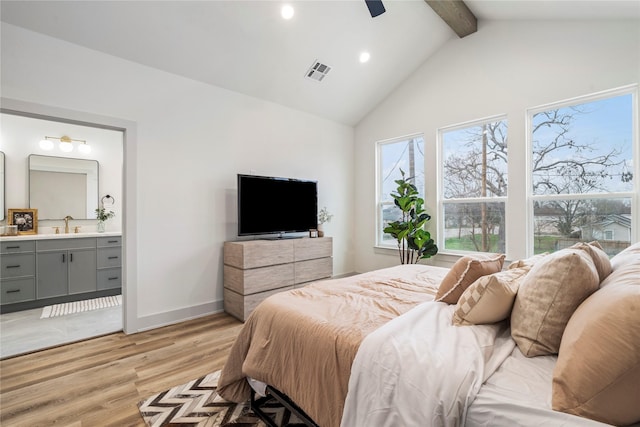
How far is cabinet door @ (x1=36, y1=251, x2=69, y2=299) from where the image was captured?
3.62m

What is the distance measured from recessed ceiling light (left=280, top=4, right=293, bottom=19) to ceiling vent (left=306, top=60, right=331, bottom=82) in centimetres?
72

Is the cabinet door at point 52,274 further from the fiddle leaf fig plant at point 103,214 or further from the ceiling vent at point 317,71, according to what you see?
the ceiling vent at point 317,71

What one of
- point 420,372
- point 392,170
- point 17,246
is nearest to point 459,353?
point 420,372

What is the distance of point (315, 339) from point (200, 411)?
3.33 ft

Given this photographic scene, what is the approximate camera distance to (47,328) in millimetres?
3010

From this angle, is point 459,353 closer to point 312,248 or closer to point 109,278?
point 312,248

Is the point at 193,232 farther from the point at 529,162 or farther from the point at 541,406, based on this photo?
the point at 529,162

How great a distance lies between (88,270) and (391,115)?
4854 mm

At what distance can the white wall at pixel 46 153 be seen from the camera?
12.8 feet

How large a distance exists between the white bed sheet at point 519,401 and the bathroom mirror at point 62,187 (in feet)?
17.8

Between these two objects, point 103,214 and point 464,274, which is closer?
point 464,274

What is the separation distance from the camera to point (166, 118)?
123 inches

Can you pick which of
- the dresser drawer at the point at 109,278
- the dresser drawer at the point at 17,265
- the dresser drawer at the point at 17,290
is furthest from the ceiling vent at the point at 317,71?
the dresser drawer at the point at 17,290

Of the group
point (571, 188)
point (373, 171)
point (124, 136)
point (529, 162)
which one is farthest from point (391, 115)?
point (124, 136)
